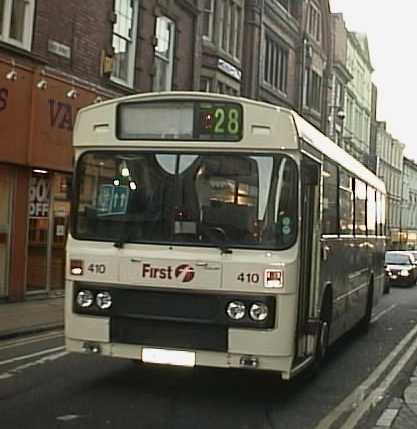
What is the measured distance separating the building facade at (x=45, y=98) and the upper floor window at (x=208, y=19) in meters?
6.56

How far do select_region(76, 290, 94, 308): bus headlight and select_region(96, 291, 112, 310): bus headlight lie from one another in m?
0.08

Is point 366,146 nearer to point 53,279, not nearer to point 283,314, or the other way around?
point 53,279

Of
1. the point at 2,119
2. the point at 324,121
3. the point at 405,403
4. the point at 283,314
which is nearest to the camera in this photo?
the point at 283,314

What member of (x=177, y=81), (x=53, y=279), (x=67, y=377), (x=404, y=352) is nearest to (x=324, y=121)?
(x=177, y=81)

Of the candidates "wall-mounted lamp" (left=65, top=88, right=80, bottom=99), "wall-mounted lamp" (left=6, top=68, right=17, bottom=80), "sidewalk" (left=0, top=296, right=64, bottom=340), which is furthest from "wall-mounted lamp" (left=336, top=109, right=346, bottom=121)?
"wall-mounted lamp" (left=6, top=68, right=17, bottom=80)

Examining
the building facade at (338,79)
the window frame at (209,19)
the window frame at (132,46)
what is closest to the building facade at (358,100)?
the building facade at (338,79)

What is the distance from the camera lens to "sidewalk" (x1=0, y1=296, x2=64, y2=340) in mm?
14205

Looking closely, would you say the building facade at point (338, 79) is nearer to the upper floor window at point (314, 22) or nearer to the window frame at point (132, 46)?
the upper floor window at point (314, 22)

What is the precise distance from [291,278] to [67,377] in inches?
120

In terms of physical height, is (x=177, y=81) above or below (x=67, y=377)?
above

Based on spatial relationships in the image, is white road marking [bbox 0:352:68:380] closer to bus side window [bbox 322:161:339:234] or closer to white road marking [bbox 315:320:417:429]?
white road marking [bbox 315:320:417:429]

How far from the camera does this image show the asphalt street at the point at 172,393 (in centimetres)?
786

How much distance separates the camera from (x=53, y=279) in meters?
20.3

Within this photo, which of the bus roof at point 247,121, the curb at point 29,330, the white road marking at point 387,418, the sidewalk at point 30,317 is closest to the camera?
the white road marking at point 387,418
